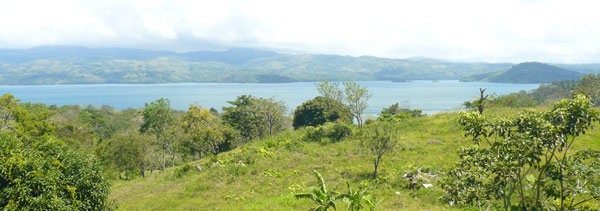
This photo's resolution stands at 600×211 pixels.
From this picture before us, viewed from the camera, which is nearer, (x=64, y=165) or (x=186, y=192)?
(x=64, y=165)

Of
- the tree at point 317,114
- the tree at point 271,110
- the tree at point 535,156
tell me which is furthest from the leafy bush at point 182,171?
the tree at point 317,114

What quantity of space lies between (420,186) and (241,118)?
4287 cm

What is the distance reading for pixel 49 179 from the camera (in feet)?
37.6

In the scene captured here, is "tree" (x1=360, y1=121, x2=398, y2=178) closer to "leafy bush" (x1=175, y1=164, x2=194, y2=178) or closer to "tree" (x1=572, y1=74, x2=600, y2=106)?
"leafy bush" (x1=175, y1=164, x2=194, y2=178)

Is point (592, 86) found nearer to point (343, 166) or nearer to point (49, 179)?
point (343, 166)

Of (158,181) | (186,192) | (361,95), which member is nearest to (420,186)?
(186,192)

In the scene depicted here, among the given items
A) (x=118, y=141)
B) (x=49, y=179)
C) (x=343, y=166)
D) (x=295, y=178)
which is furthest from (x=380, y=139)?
(x=118, y=141)

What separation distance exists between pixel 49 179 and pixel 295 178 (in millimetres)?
13453

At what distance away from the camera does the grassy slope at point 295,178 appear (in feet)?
52.5

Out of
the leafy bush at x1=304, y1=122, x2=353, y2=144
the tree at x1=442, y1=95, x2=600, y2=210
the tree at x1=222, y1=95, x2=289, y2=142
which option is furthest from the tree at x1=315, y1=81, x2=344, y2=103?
the tree at x1=442, y1=95, x2=600, y2=210

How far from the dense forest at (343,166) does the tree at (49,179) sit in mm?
Result: 45

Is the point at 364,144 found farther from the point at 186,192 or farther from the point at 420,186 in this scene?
the point at 186,192

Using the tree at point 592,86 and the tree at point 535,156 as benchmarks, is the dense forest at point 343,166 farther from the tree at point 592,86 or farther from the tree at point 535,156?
the tree at point 592,86

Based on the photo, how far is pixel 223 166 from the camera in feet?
83.3
